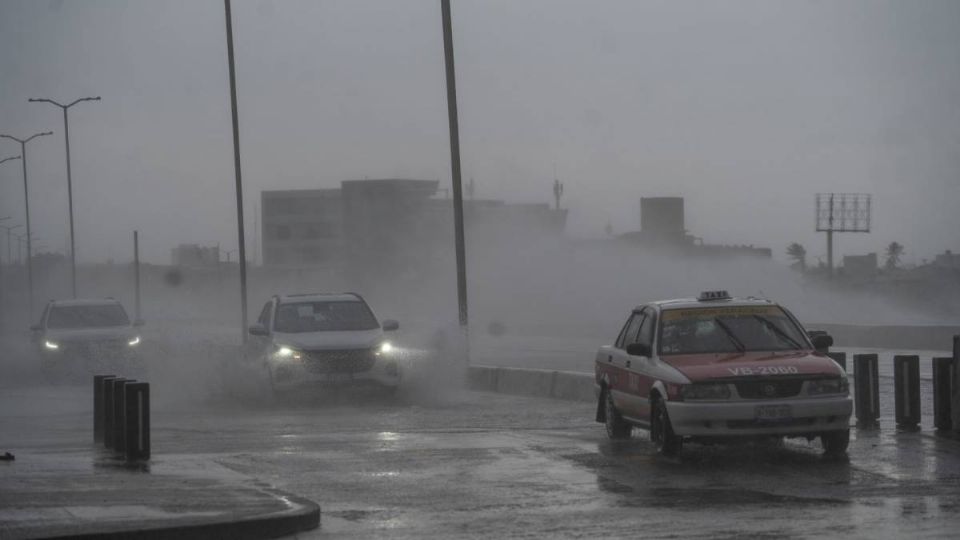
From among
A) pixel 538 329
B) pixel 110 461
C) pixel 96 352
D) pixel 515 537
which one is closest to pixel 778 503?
pixel 515 537

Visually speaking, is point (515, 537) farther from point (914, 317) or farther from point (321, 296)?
point (914, 317)

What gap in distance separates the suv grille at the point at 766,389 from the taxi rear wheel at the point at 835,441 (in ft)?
1.84

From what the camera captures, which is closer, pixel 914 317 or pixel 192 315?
pixel 914 317

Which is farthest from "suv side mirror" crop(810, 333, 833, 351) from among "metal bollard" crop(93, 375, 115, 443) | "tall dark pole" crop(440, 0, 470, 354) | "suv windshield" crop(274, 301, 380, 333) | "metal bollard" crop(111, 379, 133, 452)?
"tall dark pole" crop(440, 0, 470, 354)

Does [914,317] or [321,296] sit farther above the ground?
[321,296]

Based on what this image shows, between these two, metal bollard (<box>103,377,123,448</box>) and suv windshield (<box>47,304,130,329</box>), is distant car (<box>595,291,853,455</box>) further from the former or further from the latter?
suv windshield (<box>47,304,130,329</box>)

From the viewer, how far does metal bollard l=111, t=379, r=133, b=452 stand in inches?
613

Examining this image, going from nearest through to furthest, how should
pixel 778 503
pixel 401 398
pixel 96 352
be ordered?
pixel 778 503 < pixel 401 398 < pixel 96 352

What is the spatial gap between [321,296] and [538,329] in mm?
42242

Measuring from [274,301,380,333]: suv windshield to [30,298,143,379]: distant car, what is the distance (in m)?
9.71

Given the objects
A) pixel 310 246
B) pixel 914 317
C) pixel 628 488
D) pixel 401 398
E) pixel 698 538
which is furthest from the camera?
pixel 310 246

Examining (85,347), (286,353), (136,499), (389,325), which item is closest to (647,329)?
(136,499)

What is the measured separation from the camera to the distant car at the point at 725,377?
14.1 m

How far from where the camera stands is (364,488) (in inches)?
504
